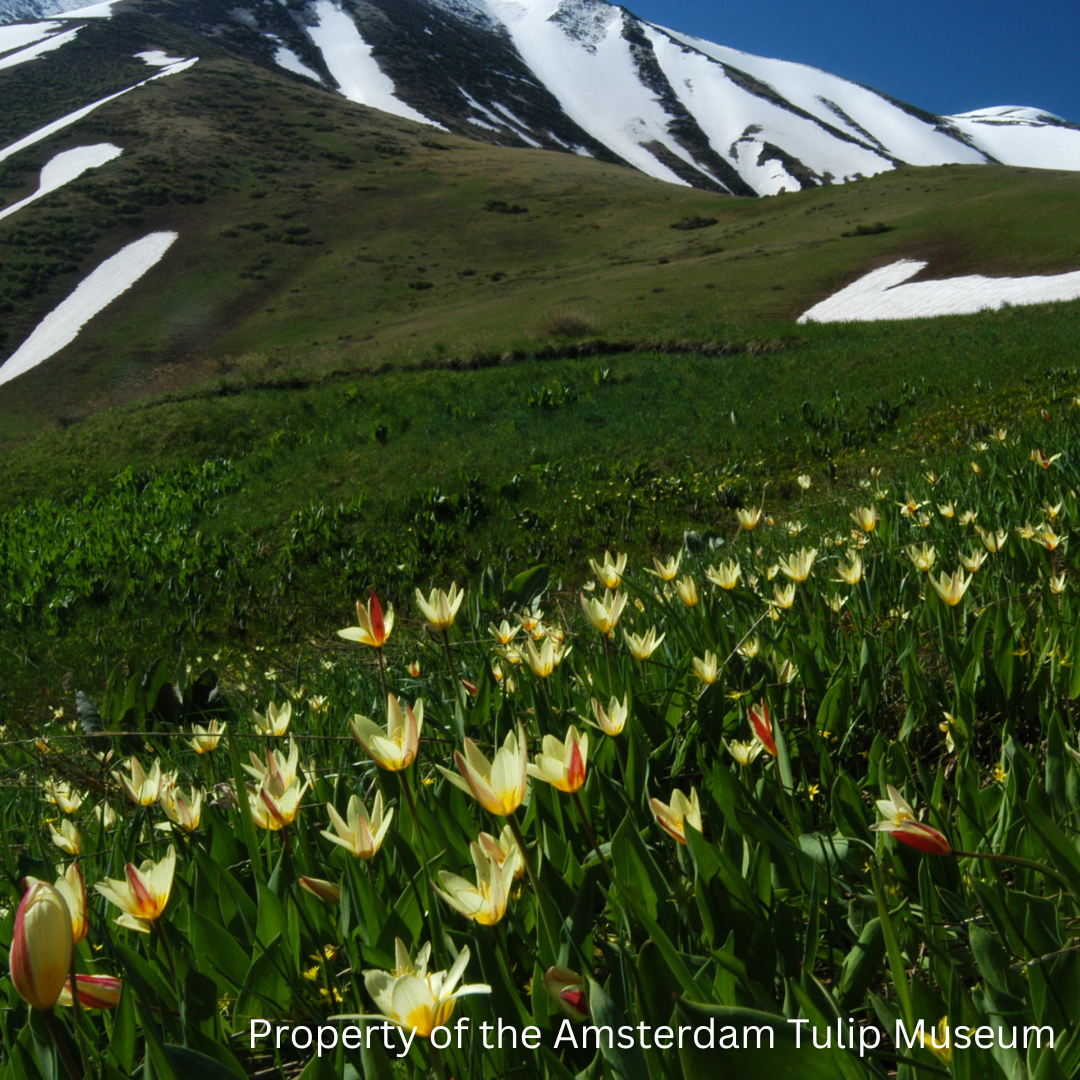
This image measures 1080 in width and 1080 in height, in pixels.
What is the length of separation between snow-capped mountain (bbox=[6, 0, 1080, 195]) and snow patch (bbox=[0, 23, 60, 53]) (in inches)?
475

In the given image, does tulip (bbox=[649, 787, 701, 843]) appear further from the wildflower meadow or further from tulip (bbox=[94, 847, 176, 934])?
tulip (bbox=[94, 847, 176, 934])

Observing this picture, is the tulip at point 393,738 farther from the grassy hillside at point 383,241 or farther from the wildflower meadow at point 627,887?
the grassy hillside at point 383,241

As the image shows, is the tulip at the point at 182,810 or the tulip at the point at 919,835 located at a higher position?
the tulip at the point at 919,835

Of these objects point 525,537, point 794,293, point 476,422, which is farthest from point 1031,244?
point 525,537

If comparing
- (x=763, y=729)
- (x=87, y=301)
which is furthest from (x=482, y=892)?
(x=87, y=301)

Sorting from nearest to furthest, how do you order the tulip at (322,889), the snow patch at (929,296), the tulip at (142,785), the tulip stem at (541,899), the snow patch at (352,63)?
the tulip stem at (541,899) → the tulip at (322,889) → the tulip at (142,785) → the snow patch at (929,296) → the snow patch at (352,63)

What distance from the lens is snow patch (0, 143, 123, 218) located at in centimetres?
5500

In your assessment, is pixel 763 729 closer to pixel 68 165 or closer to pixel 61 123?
pixel 68 165

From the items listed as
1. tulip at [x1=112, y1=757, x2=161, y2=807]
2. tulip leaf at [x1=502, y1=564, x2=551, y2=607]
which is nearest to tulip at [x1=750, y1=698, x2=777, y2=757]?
tulip at [x1=112, y1=757, x2=161, y2=807]

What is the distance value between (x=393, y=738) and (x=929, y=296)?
29.8 metres

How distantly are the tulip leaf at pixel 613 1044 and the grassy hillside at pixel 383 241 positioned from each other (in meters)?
19.0

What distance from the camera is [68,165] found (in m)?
59.0

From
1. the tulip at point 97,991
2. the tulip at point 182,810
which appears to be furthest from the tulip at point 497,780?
the tulip at point 182,810

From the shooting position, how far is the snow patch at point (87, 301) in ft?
128
